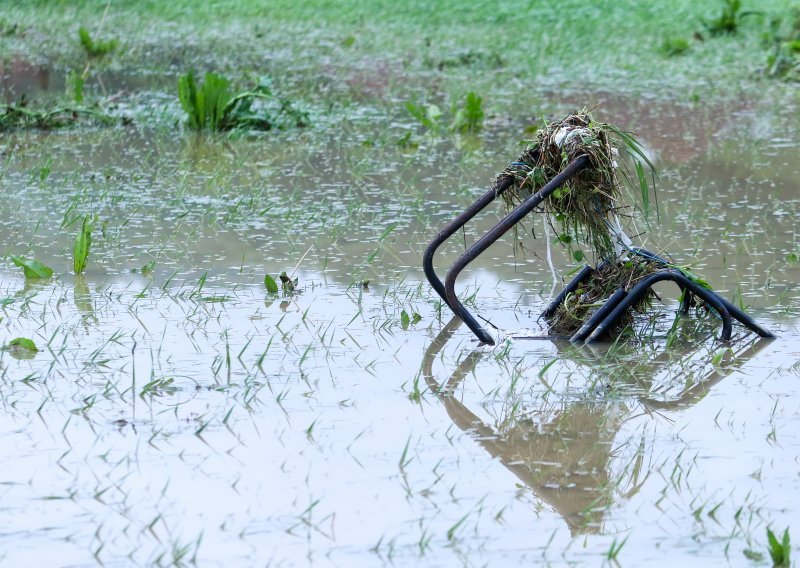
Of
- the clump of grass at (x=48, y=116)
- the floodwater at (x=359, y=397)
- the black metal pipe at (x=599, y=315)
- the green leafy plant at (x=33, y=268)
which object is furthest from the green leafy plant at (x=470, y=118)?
the black metal pipe at (x=599, y=315)

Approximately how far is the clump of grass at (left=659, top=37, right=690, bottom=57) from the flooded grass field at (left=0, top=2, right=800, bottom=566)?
15.3 feet

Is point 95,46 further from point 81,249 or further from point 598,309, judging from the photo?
point 598,309

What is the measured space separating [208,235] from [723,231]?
2448 millimetres

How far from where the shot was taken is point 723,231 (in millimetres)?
6133

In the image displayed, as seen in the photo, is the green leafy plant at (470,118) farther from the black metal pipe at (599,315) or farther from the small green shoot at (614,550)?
the small green shoot at (614,550)

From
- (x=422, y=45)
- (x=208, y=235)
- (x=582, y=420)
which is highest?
(x=582, y=420)

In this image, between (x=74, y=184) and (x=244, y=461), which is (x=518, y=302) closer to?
(x=244, y=461)

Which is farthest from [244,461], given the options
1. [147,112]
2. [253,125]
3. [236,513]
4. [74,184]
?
[147,112]

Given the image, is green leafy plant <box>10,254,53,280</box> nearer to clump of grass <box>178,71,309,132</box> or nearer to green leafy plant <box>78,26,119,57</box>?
clump of grass <box>178,71,309,132</box>

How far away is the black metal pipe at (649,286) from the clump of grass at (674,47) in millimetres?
8312

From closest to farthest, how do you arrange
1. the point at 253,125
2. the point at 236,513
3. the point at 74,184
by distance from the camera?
1. the point at 236,513
2. the point at 74,184
3. the point at 253,125

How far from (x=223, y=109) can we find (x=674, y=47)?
5505mm

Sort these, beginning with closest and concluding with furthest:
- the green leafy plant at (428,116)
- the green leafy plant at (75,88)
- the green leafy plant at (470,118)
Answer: the green leafy plant at (428,116) → the green leafy plant at (470,118) → the green leafy plant at (75,88)

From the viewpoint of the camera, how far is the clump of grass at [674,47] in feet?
40.5
